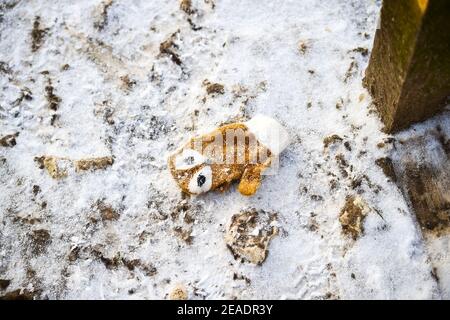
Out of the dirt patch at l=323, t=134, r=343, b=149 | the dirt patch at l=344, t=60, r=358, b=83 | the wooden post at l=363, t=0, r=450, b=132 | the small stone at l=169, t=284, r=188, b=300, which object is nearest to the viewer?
the wooden post at l=363, t=0, r=450, b=132

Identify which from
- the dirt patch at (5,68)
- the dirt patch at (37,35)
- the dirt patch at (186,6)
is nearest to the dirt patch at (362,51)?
the dirt patch at (186,6)

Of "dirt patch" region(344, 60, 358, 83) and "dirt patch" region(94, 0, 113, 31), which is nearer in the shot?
"dirt patch" region(344, 60, 358, 83)

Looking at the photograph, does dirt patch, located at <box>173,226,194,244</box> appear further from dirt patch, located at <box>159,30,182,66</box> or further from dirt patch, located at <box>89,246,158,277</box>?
dirt patch, located at <box>159,30,182,66</box>

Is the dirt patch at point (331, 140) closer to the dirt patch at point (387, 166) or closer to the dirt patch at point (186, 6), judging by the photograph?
the dirt patch at point (387, 166)

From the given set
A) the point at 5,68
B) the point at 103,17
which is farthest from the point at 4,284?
the point at 103,17

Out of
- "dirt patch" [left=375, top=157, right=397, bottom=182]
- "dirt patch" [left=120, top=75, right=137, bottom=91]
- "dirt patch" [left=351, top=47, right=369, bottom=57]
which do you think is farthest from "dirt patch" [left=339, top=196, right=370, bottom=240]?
"dirt patch" [left=120, top=75, right=137, bottom=91]

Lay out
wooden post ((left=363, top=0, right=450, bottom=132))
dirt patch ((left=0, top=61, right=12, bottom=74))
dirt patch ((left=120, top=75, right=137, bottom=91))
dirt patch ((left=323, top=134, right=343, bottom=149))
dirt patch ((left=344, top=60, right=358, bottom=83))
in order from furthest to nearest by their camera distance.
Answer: dirt patch ((left=0, top=61, right=12, bottom=74)) → dirt patch ((left=120, top=75, right=137, bottom=91)) → dirt patch ((left=344, top=60, right=358, bottom=83)) → dirt patch ((left=323, top=134, right=343, bottom=149)) → wooden post ((left=363, top=0, right=450, bottom=132))

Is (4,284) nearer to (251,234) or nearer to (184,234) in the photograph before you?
(184,234)
